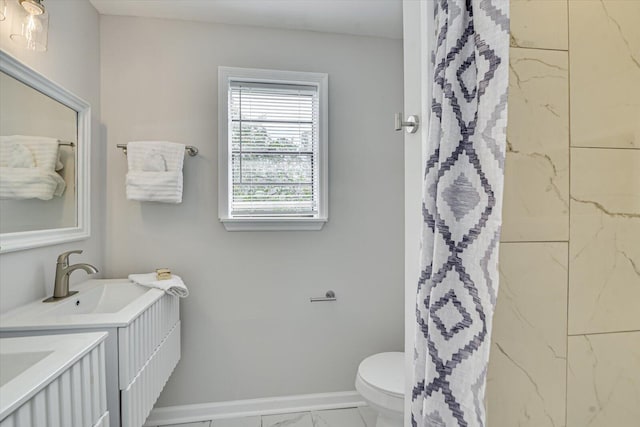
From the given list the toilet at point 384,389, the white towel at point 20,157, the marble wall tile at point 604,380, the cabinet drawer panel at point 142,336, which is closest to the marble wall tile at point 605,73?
the marble wall tile at point 604,380

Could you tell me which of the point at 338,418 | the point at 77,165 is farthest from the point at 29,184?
the point at 338,418

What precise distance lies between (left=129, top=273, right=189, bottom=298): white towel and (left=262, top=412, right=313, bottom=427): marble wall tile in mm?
933

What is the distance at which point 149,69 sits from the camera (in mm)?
1963

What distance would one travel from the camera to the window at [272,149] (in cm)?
202

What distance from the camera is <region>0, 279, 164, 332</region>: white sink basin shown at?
1.12 meters

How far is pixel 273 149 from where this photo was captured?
6.84 ft

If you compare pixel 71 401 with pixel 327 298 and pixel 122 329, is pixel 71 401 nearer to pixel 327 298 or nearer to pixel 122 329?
pixel 122 329

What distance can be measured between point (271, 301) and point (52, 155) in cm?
134

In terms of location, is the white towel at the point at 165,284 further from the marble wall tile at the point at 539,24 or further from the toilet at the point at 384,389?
the marble wall tile at the point at 539,24

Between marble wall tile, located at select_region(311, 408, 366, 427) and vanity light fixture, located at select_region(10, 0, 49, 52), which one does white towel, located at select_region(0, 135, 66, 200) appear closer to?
vanity light fixture, located at select_region(10, 0, 49, 52)

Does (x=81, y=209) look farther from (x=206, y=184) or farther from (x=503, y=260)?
(x=503, y=260)

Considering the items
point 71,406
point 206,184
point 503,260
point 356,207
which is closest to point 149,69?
point 206,184

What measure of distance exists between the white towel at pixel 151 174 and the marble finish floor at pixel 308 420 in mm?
1335

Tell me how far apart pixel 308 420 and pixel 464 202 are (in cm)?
187
